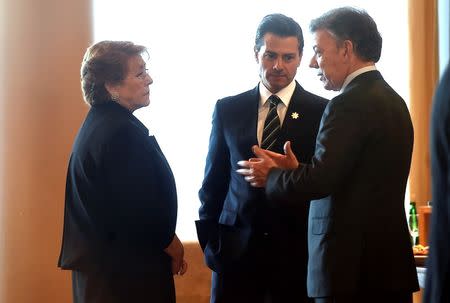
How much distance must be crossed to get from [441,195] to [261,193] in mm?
1447

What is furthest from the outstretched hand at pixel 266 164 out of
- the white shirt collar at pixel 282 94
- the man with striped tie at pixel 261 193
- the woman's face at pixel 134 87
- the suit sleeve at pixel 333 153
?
the woman's face at pixel 134 87

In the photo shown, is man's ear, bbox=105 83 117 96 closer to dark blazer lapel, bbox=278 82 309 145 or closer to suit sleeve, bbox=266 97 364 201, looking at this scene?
dark blazer lapel, bbox=278 82 309 145

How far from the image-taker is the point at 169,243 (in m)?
2.78

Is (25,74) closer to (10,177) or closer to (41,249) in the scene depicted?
(10,177)

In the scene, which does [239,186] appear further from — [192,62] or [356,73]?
[192,62]

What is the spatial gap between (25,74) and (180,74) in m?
0.81

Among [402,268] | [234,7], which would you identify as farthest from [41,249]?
[402,268]

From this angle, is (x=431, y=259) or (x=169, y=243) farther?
(x=169, y=243)

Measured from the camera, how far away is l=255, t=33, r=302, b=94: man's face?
297 cm

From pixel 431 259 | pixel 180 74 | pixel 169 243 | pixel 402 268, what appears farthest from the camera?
pixel 180 74

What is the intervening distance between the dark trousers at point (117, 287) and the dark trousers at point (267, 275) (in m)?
0.34

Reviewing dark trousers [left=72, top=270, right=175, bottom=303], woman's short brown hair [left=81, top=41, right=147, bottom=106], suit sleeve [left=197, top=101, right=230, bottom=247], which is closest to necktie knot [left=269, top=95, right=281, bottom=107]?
suit sleeve [left=197, top=101, right=230, bottom=247]

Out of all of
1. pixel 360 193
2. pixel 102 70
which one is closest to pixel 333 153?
pixel 360 193

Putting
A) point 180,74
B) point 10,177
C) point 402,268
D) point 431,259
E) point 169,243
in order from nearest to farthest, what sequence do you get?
1. point 431,259
2. point 402,268
3. point 169,243
4. point 10,177
5. point 180,74
